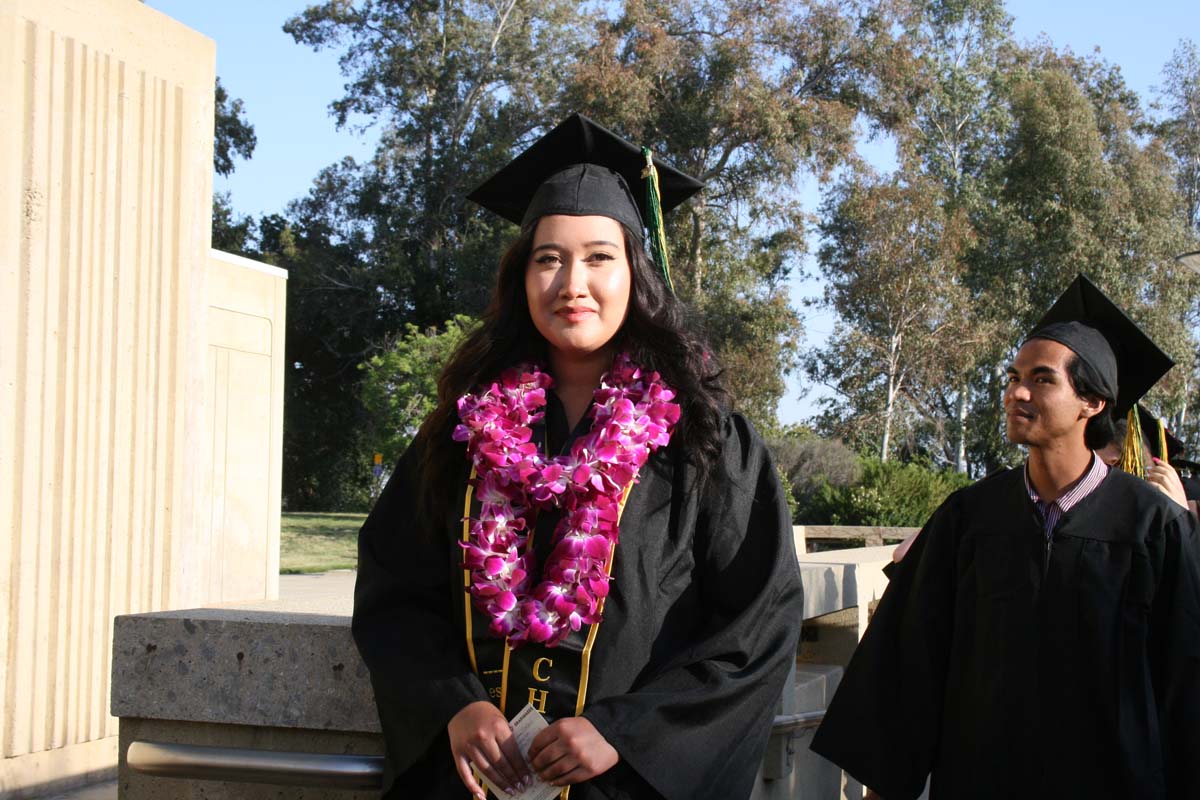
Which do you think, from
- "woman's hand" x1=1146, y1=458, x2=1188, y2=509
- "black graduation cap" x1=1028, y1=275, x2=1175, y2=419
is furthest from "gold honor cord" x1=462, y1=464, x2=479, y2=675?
"woman's hand" x1=1146, y1=458, x2=1188, y2=509

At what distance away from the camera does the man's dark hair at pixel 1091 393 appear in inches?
140

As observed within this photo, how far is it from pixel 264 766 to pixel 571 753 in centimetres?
66

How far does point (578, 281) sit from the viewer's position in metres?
2.58

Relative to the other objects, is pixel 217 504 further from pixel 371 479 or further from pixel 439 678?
pixel 371 479

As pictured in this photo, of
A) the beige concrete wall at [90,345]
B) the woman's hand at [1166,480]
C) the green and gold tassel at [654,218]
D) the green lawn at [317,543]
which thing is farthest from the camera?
the green lawn at [317,543]

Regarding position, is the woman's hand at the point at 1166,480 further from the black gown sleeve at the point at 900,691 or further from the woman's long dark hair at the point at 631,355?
the woman's long dark hair at the point at 631,355

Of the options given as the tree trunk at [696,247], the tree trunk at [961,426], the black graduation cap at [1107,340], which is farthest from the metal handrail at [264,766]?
the tree trunk at [961,426]

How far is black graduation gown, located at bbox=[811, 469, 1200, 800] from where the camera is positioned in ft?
10.3

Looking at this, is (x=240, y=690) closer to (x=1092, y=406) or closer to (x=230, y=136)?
(x=1092, y=406)

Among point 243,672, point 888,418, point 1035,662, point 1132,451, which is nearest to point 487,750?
point 243,672

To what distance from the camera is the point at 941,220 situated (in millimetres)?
29172

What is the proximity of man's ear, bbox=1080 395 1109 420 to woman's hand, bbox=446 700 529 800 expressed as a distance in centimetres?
209

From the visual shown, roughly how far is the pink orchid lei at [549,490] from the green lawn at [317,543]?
11.7 metres

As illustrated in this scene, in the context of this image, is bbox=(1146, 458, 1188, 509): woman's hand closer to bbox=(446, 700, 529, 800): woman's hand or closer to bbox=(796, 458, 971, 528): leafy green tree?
bbox=(446, 700, 529, 800): woman's hand
